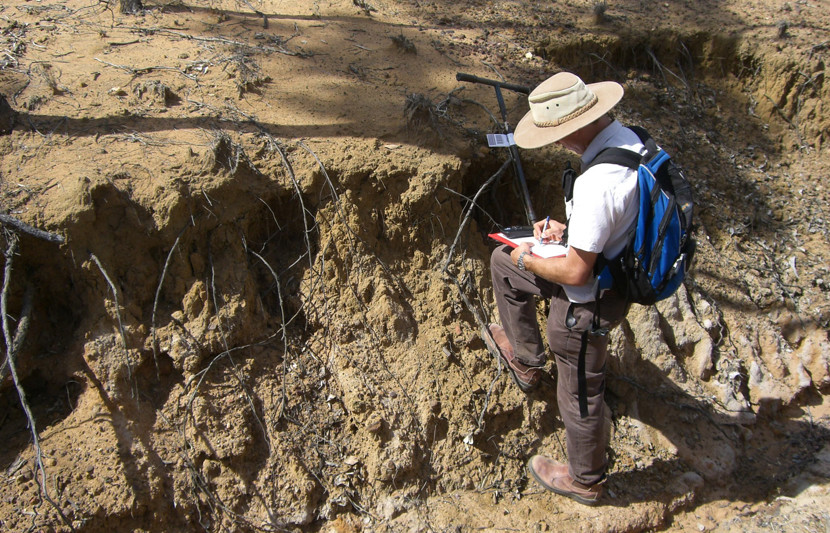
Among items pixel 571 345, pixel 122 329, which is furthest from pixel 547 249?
pixel 122 329

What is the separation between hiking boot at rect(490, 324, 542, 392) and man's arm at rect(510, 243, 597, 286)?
1.02 metres

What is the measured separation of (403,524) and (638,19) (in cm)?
513

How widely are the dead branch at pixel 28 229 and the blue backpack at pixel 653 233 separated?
9.14 feet

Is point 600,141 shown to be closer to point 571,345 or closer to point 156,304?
point 571,345

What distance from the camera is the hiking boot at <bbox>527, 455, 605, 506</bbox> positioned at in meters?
3.48

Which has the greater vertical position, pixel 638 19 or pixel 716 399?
pixel 638 19

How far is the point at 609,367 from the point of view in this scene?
161 inches

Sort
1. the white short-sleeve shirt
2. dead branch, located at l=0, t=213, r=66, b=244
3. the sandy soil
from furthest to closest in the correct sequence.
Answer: the sandy soil
dead branch, located at l=0, t=213, r=66, b=244
the white short-sleeve shirt

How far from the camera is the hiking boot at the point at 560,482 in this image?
3.48 metres

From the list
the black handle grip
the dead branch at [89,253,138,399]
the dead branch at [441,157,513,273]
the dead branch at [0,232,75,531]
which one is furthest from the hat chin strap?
the dead branch at [0,232,75,531]

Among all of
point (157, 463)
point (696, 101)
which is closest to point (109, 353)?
Result: point (157, 463)

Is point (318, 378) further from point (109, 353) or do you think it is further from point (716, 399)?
point (716, 399)

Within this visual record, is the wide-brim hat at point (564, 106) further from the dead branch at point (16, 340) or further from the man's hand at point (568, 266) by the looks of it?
the dead branch at point (16, 340)

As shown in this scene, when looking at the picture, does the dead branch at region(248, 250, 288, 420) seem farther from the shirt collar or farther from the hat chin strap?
the shirt collar
